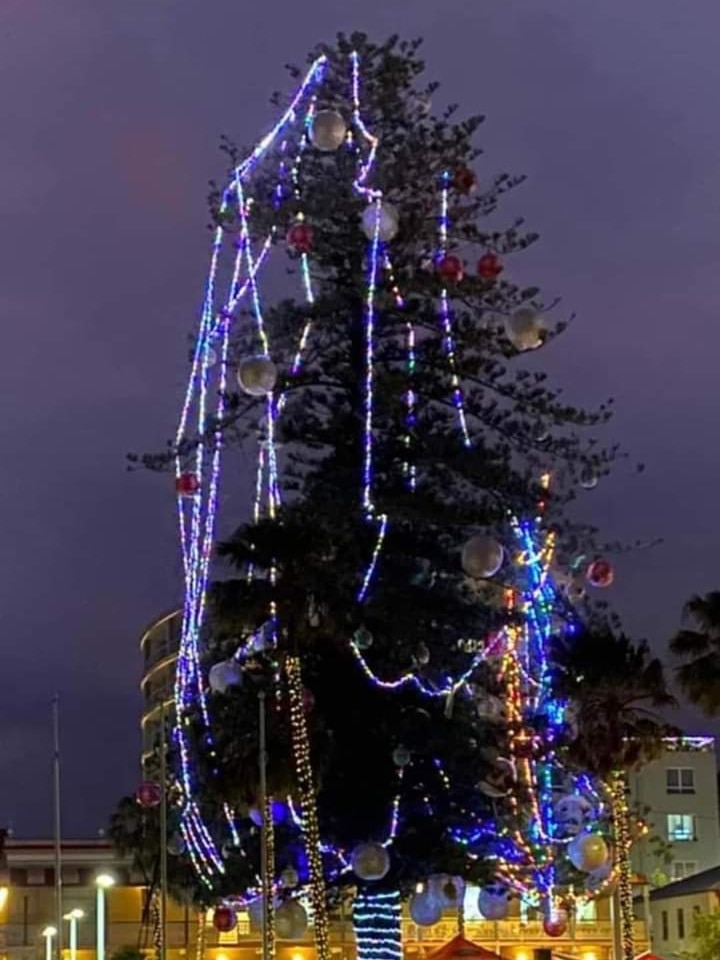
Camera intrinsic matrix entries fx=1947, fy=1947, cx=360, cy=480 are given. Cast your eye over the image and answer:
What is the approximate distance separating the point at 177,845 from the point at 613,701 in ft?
34.6

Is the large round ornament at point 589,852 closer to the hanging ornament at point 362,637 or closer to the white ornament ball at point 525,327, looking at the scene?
the hanging ornament at point 362,637

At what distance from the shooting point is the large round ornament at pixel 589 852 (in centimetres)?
3478

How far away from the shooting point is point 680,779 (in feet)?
269

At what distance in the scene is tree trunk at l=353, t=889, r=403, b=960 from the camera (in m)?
39.0

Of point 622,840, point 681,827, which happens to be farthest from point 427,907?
point 681,827

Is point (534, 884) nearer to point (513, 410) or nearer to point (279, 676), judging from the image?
point (279, 676)

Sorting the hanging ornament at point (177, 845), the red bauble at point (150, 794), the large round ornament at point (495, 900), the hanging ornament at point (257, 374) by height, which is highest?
the hanging ornament at point (257, 374)

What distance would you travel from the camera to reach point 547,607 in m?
38.8

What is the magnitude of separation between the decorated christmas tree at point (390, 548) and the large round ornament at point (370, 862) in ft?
3.83

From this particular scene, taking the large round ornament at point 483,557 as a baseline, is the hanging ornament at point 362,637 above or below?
below

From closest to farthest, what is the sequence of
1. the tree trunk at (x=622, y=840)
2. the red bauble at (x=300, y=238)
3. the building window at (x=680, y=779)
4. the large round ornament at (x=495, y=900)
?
the red bauble at (x=300, y=238) → the tree trunk at (x=622, y=840) → the large round ornament at (x=495, y=900) → the building window at (x=680, y=779)

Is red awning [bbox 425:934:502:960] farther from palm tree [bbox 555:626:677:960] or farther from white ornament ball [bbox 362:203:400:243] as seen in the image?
white ornament ball [bbox 362:203:400:243]

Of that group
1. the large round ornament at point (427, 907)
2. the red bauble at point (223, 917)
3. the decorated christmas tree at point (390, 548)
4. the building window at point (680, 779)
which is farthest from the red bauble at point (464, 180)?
the building window at point (680, 779)

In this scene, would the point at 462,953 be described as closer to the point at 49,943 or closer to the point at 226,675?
the point at 226,675
